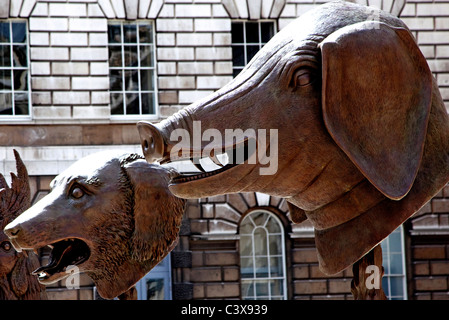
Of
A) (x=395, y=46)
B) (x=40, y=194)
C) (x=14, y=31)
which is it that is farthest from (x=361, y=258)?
(x=14, y=31)

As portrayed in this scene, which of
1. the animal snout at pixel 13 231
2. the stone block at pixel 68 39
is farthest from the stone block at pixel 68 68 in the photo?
the animal snout at pixel 13 231

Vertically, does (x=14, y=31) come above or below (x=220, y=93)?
above

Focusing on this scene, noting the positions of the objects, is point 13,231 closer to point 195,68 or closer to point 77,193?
point 77,193

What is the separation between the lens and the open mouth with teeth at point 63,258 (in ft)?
13.0

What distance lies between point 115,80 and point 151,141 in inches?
670

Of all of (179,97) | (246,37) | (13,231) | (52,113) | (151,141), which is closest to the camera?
(151,141)

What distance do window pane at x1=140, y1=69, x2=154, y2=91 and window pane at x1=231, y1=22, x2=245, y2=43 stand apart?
192 centimetres

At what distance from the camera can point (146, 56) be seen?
63.9ft

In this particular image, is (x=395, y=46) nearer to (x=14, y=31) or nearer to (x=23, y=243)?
(x=23, y=243)

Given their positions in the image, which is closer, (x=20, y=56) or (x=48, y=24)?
(x=48, y=24)

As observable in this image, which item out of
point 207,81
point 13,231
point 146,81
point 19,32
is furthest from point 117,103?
point 13,231

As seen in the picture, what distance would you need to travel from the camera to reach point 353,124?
2.54 meters

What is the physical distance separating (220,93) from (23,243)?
5.01 ft

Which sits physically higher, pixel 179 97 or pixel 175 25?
pixel 175 25
